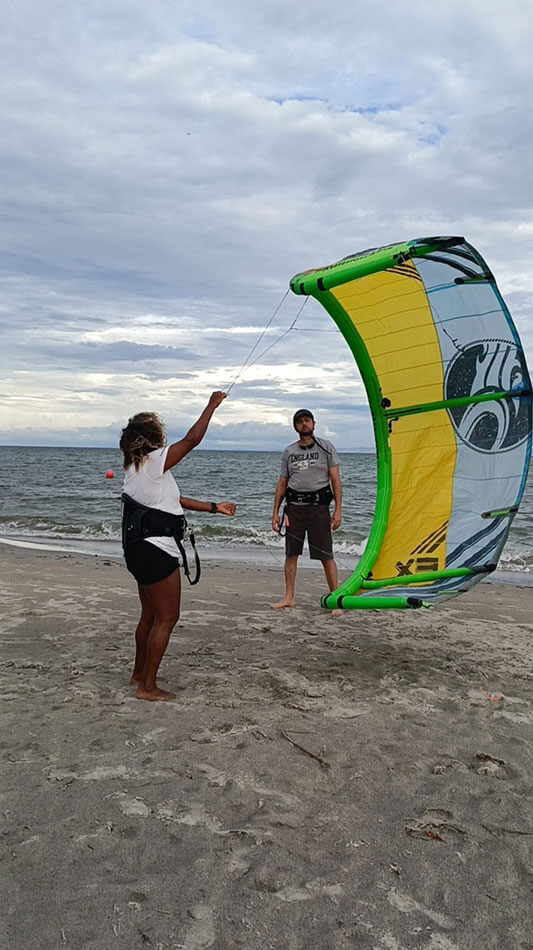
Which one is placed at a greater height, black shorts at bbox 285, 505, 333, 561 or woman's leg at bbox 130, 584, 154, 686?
black shorts at bbox 285, 505, 333, 561

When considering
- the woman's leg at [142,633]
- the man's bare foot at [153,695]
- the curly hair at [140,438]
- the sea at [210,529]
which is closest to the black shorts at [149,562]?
the woman's leg at [142,633]

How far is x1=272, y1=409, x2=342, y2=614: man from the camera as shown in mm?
5941

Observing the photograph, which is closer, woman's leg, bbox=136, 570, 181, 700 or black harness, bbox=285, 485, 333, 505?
woman's leg, bbox=136, 570, 181, 700

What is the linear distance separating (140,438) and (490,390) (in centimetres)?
255

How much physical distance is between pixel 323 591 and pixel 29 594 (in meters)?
3.12

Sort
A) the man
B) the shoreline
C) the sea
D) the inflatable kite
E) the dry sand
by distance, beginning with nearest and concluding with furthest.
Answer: the dry sand
the inflatable kite
the man
the shoreline
the sea

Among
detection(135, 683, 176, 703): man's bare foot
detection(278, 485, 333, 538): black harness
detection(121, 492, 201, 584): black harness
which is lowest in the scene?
detection(135, 683, 176, 703): man's bare foot

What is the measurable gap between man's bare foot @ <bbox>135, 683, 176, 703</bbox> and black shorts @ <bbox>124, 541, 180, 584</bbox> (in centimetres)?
65

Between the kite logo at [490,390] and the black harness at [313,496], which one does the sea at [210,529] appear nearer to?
the black harness at [313,496]

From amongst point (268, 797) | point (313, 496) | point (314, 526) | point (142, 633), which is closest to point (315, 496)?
point (313, 496)

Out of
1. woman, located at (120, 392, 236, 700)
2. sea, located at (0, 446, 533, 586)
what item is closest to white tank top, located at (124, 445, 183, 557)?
woman, located at (120, 392, 236, 700)

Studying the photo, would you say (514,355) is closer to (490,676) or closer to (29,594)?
(490,676)

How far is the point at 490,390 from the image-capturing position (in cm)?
488

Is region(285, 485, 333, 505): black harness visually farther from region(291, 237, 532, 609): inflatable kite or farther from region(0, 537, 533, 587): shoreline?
region(0, 537, 533, 587): shoreline
